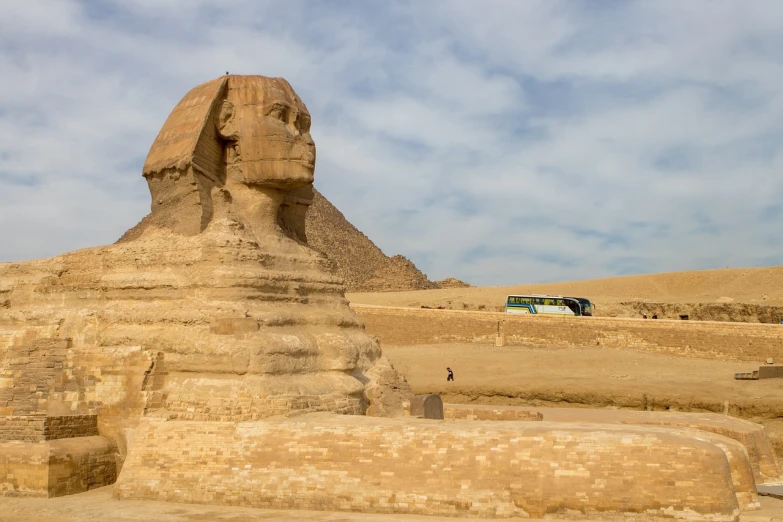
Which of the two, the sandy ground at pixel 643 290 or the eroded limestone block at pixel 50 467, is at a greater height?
the sandy ground at pixel 643 290

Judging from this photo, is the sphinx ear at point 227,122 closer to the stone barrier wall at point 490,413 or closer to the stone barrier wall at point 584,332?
the stone barrier wall at point 490,413

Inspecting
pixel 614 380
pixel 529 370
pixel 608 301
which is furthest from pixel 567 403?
pixel 608 301

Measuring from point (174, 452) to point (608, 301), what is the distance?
34.0 m

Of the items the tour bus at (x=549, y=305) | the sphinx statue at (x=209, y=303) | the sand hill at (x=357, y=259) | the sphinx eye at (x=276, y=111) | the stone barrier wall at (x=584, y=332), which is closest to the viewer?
the sphinx statue at (x=209, y=303)

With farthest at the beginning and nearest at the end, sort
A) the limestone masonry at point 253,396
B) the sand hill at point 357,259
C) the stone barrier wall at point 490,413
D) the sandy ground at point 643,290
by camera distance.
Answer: the sand hill at point 357,259 < the sandy ground at point 643,290 < the stone barrier wall at point 490,413 < the limestone masonry at point 253,396

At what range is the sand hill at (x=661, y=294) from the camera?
106ft

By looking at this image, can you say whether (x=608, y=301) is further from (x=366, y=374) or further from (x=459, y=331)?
(x=366, y=374)

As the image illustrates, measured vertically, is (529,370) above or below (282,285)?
below

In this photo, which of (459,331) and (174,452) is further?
(459,331)

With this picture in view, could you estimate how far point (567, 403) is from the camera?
1677 cm

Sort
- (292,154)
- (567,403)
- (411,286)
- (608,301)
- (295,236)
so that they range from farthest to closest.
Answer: (411,286) → (608,301) → (567,403) → (295,236) → (292,154)

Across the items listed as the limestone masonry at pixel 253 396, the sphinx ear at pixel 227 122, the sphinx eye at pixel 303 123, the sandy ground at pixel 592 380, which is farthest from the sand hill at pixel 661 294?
the sphinx ear at pixel 227 122

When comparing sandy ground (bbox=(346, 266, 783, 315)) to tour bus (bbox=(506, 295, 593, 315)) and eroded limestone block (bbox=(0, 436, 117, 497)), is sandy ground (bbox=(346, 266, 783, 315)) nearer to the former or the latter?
tour bus (bbox=(506, 295, 593, 315))

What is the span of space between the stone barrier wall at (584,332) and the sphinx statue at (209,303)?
15757mm
